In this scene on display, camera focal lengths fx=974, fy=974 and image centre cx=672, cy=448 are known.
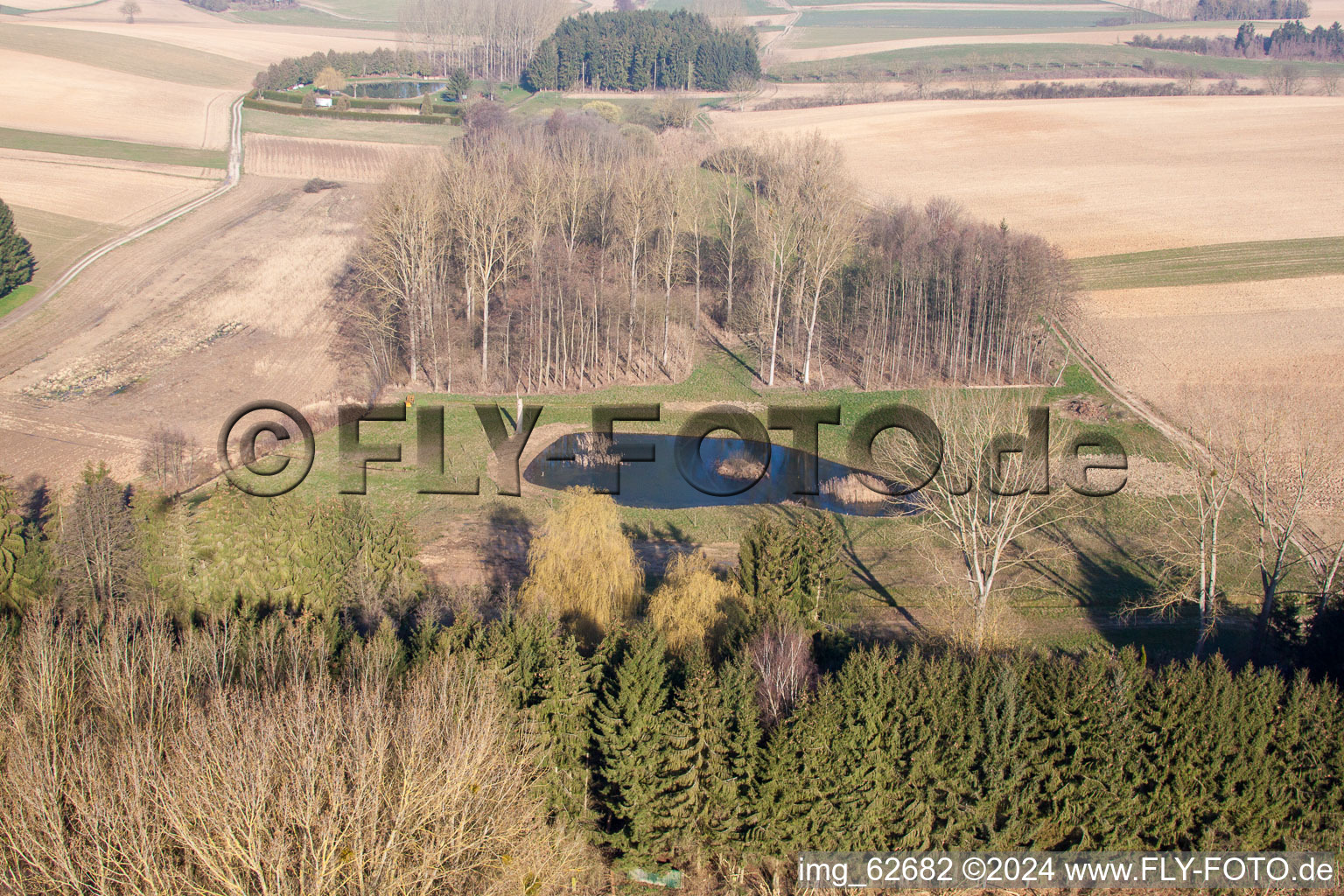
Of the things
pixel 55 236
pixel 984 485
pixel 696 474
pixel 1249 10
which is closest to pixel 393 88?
pixel 55 236

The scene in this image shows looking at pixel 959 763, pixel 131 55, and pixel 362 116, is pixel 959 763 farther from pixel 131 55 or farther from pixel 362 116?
pixel 131 55

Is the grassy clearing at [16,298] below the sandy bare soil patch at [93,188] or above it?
below

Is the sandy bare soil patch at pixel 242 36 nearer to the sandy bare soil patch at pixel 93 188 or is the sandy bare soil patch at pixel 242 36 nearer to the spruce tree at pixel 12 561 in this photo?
the sandy bare soil patch at pixel 93 188

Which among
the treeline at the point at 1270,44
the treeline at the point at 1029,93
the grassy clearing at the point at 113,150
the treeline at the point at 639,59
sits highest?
the treeline at the point at 1270,44

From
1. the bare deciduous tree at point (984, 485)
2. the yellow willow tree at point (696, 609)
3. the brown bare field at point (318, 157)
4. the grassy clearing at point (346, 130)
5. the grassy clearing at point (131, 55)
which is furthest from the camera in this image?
the grassy clearing at point (131, 55)

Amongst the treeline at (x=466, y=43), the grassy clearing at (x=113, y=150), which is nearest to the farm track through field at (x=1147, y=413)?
the grassy clearing at (x=113, y=150)

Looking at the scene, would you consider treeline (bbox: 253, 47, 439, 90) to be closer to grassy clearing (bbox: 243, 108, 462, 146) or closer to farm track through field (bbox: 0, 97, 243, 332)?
farm track through field (bbox: 0, 97, 243, 332)
